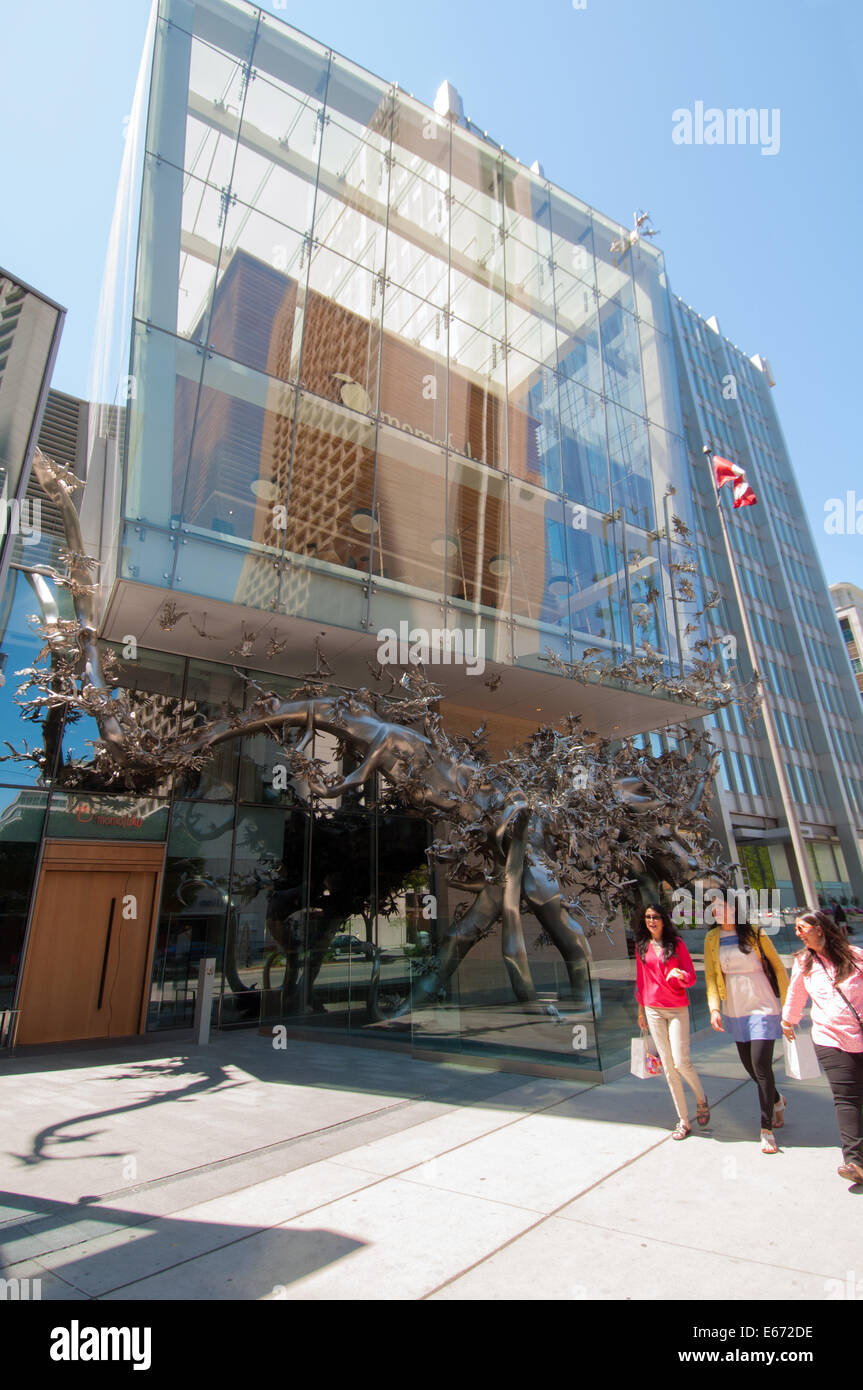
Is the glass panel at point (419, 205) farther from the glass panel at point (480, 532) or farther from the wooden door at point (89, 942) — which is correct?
the wooden door at point (89, 942)

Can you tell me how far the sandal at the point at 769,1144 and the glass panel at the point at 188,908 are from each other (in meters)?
10.1

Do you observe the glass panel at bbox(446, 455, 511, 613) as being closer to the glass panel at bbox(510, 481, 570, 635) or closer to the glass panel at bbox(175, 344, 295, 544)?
the glass panel at bbox(510, 481, 570, 635)

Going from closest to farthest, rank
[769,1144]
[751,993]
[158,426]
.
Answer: [769,1144] < [751,993] < [158,426]

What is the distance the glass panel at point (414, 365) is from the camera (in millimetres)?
15914

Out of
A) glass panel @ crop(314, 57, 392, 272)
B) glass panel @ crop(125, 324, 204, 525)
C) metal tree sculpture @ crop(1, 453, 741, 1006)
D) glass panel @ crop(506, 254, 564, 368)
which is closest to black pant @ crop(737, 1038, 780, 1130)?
metal tree sculpture @ crop(1, 453, 741, 1006)

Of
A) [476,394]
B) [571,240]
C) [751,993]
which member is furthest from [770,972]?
[571,240]

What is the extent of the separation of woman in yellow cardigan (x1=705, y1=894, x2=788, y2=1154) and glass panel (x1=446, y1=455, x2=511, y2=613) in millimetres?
11033

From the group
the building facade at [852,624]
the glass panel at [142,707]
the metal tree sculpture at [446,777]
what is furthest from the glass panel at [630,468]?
the building facade at [852,624]

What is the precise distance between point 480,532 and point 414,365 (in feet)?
13.5

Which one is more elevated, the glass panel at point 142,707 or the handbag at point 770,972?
the glass panel at point 142,707

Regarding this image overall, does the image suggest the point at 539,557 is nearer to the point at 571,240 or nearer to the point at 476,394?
the point at 476,394

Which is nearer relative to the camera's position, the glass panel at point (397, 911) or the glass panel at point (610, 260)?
the glass panel at point (397, 911)

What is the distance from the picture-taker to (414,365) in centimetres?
1652
